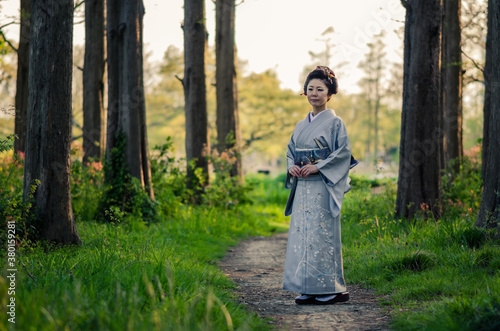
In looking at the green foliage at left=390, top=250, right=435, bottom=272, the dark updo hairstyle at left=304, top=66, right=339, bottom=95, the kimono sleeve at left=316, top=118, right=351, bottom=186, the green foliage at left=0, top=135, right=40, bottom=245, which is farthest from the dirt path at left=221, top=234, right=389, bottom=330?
the green foliage at left=0, top=135, right=40, bottom=245

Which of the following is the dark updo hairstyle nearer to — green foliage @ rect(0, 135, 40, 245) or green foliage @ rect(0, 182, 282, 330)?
green foliage @ rect(0, 182, 282, 330)

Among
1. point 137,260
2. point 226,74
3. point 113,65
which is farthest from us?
point 226,74

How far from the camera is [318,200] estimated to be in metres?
4.99

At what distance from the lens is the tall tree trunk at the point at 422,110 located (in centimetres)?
759

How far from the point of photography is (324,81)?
514 cm

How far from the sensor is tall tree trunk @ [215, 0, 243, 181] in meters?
14.0

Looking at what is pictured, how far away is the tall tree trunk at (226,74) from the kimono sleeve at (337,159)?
28.8ft

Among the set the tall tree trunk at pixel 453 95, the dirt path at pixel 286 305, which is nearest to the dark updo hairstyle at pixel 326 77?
the dirt path at pixel 286 305

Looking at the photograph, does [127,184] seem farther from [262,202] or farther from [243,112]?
[243,112]

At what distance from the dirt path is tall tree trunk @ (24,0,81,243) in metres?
2.40

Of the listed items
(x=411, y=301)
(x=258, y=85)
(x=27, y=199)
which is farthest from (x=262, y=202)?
(x=258, y=85)

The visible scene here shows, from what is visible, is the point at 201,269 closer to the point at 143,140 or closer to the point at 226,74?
the point at 143,140

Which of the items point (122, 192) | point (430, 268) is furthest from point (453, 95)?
point (122, 192)

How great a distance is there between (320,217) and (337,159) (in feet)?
2.04
